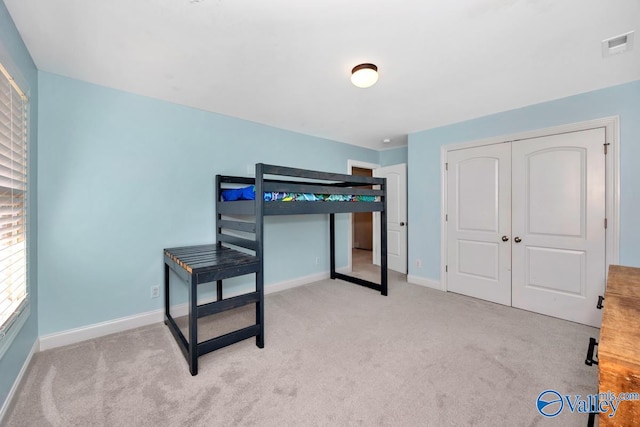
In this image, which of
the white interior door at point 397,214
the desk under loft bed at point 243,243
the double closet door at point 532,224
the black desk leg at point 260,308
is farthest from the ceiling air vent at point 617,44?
the black desk leg at point 260,308

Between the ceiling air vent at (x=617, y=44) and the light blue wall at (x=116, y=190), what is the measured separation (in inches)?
123

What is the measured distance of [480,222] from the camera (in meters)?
3.11

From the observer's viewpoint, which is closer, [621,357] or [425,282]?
[621,357]

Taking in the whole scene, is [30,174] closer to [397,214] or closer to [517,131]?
[397,214]

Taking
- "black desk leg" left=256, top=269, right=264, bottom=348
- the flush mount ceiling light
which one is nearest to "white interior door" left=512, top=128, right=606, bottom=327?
the flush mount ceiling light

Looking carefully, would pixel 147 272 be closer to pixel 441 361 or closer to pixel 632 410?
pixel 441 361

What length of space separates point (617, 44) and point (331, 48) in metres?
1.90

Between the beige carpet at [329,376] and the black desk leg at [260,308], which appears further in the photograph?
the black desk leg at [260,308]

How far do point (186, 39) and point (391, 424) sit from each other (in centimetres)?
254

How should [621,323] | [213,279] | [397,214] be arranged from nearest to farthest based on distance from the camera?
[621,323] → [213,279] → [397,214]

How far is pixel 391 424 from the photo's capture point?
1.35 m

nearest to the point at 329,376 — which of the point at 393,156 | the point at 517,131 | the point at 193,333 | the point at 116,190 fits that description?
the point at 193,333

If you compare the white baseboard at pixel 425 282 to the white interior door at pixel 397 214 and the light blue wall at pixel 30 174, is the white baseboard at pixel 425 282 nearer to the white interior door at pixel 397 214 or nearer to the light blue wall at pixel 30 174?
Answer: the white interior door at pixel 397 214

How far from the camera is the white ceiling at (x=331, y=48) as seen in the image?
1410mm
